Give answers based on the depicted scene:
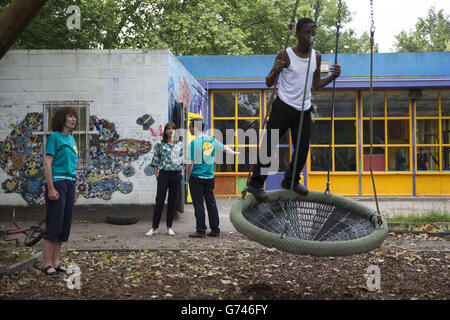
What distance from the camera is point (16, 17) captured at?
4809mm

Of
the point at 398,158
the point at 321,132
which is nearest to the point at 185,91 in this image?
Answer: the point at 321,132

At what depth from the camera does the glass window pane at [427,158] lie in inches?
624

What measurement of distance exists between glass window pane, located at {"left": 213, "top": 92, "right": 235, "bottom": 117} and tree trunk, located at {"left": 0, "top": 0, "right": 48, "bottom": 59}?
11344 millimetres

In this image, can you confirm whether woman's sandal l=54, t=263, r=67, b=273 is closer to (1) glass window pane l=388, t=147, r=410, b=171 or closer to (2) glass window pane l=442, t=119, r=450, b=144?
(1) glass window pane l=388, t=147, r=410, b=171

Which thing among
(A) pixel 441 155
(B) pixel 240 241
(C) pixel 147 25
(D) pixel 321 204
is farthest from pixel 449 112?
(C) pixel 147 25

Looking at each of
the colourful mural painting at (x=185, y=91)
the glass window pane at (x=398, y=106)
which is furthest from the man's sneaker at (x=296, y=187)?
the glass window pane at (x=398, y=106)

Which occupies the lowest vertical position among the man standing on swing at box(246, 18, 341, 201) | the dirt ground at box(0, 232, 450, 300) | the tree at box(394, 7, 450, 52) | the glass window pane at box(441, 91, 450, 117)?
the dirt ground at box(0, 232, 450, 300)

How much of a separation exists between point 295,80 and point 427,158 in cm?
1291

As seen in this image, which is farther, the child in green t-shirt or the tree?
the tree

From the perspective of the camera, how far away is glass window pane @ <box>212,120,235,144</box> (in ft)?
52.6

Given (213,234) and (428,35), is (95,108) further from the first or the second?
(428,35)

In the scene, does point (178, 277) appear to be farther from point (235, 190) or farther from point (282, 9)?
point (282, 9)

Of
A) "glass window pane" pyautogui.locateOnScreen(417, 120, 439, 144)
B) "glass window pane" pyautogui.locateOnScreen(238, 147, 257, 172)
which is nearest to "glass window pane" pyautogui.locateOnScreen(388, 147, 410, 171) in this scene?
"glass window pane" pyautogui.locateOnScreen(417, 120, 439, 144)

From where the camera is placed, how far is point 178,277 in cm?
554
